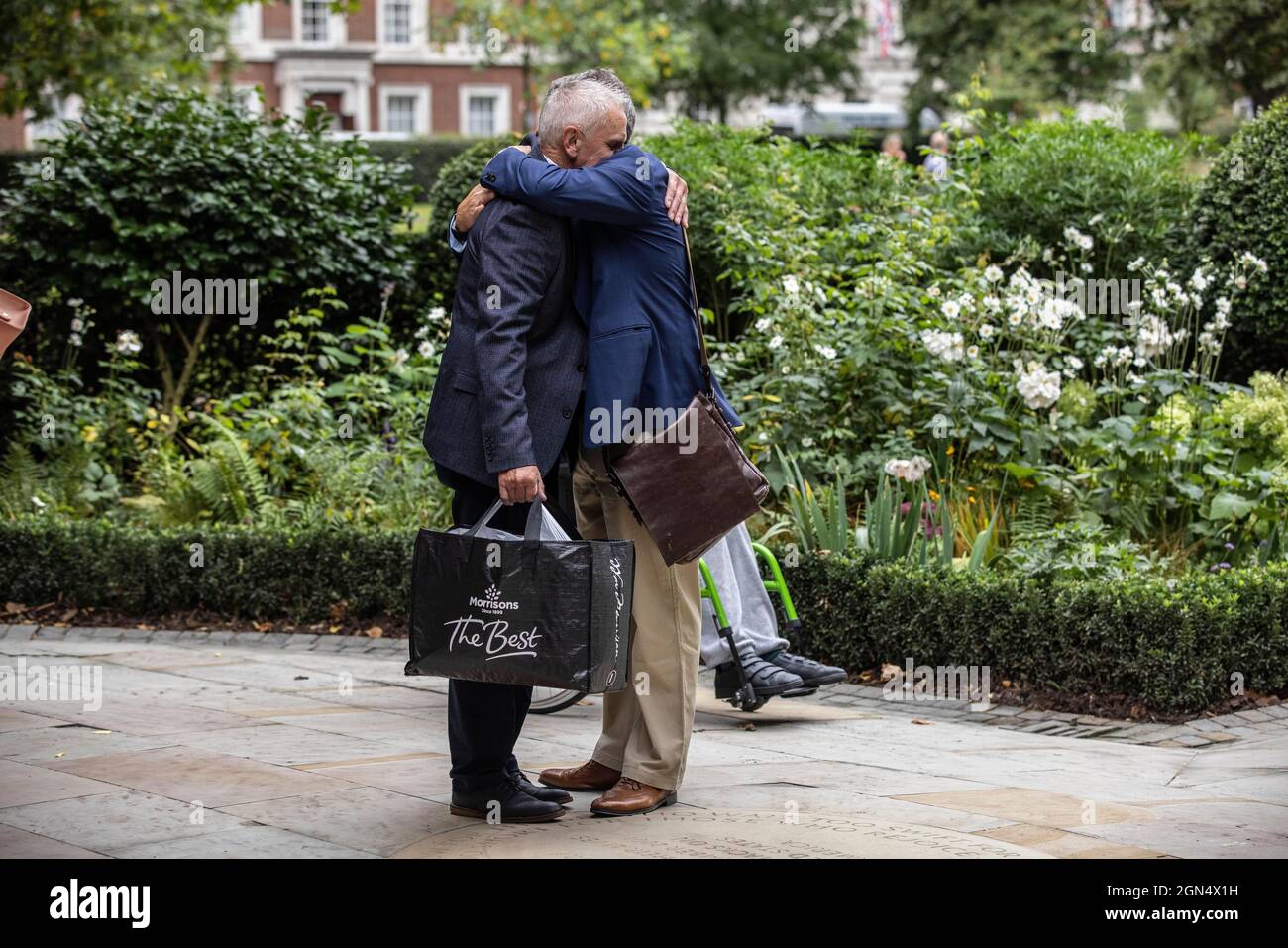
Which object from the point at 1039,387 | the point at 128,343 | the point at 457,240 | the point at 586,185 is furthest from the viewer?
the point at 128,343

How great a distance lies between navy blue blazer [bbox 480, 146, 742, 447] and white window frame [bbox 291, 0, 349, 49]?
4456 cm

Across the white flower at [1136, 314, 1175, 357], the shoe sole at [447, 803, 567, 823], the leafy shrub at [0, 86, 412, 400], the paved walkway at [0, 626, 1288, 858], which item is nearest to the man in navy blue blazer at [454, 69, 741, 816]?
the shoe sole at [447, 803, 567, 823]

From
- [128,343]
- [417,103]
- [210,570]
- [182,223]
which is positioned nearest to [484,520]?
[210,570]

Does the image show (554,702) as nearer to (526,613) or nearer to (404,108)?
(526,613)

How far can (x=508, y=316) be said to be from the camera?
3.91 m

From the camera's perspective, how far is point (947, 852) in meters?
3.65

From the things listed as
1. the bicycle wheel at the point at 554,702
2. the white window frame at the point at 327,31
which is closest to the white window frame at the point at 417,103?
the white window frame at the point at 327,31

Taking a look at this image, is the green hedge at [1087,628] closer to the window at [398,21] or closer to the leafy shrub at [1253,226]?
the leafy shrub at [1253,226]

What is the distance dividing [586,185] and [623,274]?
0.96 feet

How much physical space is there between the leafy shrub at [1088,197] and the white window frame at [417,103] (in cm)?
3909

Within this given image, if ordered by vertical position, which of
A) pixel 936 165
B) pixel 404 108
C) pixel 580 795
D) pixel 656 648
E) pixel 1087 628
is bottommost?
pixel 580 795

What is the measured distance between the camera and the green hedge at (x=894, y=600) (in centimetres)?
582
